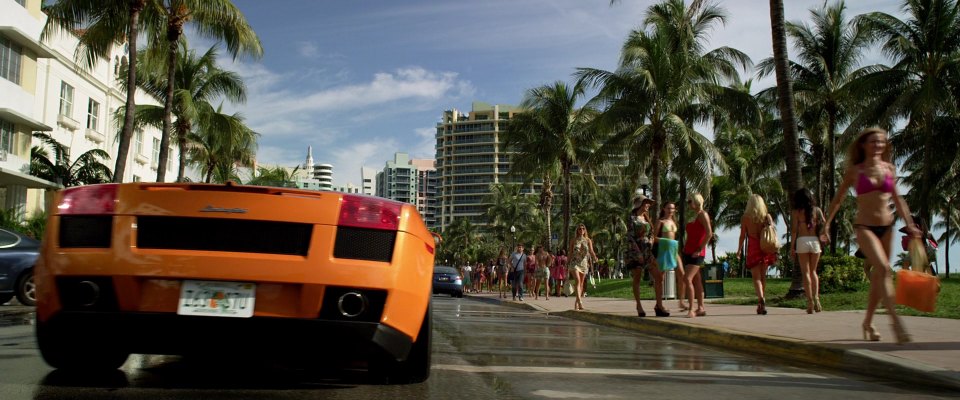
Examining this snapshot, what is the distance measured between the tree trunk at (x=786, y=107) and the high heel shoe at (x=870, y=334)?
6.80 meters

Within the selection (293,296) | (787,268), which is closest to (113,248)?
(293,296)

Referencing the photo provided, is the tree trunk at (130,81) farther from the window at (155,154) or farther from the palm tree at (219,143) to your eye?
the window at (155,154)

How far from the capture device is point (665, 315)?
10680 millimetres

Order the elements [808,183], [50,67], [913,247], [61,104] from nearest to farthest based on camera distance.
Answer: [913,247]
[50,67]
[61,104]
[808,183]

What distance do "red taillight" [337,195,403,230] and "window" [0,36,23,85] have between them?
2690 centimetres

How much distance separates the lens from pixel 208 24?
22.4m

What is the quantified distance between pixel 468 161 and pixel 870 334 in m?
153

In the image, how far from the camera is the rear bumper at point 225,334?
3648 millimetres

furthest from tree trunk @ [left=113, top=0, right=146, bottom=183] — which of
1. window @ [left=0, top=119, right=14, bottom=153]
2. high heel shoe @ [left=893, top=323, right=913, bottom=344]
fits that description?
high heel shoe @ [left=893, top=323, right=913, bottom=344]

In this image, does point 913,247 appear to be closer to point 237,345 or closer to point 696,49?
point 237,345

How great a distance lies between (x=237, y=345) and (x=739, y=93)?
25.7 meters

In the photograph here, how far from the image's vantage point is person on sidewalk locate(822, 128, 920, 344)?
20.4 feet

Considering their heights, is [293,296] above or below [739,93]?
below

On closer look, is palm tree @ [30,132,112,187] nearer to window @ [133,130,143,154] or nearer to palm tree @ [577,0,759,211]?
window @ [133,130,143,154]
